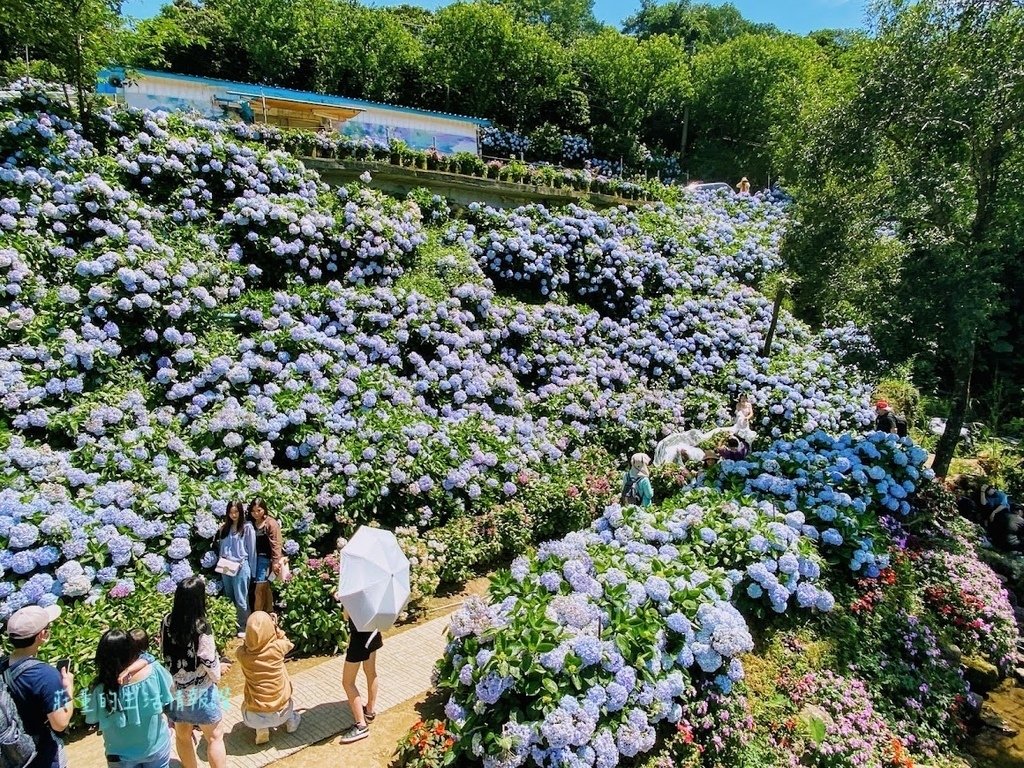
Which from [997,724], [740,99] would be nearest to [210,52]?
[740,99]

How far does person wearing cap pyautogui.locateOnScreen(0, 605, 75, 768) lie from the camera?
11.0 feet

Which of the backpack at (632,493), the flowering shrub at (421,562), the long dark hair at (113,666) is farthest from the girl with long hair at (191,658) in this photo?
the backpack at (632,493)

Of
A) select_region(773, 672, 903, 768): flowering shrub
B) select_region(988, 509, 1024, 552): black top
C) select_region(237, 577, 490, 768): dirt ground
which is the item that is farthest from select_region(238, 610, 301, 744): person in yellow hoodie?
select_region(988, 509, 1024, 552): black top

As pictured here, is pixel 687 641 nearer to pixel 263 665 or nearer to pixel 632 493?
pixel 263 665

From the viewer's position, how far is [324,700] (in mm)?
5172

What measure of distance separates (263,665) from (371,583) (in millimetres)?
871

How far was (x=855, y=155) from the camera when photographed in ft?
31.1

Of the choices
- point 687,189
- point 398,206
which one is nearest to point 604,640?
point 398,206

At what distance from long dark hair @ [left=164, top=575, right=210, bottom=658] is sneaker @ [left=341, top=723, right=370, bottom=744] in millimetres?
1413

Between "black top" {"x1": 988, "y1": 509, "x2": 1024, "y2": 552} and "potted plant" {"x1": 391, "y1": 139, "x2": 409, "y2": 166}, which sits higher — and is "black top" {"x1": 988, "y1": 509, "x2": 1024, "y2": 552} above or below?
below

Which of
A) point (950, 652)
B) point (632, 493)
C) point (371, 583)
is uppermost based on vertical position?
point (371, 583)

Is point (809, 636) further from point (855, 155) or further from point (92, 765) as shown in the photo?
point (855, 155)

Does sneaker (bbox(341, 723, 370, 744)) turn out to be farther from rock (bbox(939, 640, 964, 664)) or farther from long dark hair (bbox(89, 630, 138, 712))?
rock (bbox(939, 640, 964, 664))

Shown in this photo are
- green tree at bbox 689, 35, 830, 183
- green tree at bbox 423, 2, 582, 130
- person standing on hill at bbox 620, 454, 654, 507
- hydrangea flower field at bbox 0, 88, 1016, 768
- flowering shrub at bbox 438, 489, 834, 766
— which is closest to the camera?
flowering shrub at bbox 438, 489, 834, 766
